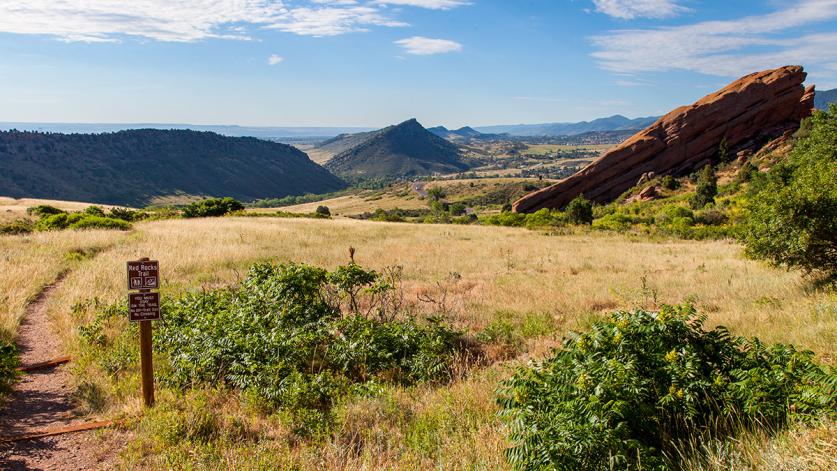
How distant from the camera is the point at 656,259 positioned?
65.7 ft

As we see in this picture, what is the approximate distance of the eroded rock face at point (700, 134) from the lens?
225ft

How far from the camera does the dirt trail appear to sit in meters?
5.47

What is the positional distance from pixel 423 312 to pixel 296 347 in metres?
4.16

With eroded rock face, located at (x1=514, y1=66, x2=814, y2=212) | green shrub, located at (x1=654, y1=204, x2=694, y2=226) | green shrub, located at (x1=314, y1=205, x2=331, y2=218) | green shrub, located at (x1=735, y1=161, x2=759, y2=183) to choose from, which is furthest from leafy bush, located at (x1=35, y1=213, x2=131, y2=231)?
green shrub, located at (x1=735, y1=161, x2=759, y2=183)

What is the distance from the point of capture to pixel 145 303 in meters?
6.53

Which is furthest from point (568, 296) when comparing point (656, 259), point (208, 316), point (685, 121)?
point (685, 121)

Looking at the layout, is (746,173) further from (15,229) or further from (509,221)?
(15,229)

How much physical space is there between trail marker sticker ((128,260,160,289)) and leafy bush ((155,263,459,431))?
5.34 feet

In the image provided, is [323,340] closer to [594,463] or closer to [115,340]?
[115,340]

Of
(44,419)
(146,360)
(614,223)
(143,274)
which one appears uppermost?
(143,274)

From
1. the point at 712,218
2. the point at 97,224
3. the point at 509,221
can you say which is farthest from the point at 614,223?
the point at 97,224

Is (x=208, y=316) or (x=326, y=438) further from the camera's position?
(x=208, y=316)

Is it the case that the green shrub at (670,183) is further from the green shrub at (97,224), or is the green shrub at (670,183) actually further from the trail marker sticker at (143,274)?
the trail marker sticker at (143,274)

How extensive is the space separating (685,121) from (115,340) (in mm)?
78383
